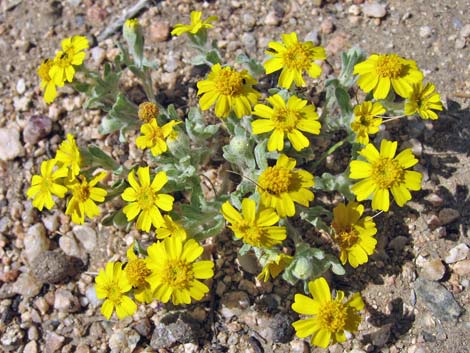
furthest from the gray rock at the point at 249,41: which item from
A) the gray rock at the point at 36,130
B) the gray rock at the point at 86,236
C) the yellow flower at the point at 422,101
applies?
the gray rock at the point at 86,236

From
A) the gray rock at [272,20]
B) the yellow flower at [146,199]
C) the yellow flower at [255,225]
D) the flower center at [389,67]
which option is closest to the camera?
the yellow flower at [255,225]

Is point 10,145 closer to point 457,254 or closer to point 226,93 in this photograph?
point 226,93

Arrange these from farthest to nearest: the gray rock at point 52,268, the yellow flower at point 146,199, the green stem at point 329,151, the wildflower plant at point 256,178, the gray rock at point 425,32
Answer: the gray rock at point 425,32 → the gray rock at point 52,268 → the green stem at point 329,151 → the yellow flower at point 146,199 → the wildflower plant at point 256,178

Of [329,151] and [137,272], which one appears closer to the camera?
[137,272]

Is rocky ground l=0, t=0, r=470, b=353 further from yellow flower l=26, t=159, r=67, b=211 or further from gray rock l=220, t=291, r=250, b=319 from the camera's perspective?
yellow flower l=26, t=159, r=67, b=211

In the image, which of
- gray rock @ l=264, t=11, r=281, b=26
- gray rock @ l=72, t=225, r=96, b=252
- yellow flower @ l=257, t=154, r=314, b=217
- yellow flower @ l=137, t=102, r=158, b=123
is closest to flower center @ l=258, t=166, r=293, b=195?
yellow flower @ l=257, t=154, r=314, b=217

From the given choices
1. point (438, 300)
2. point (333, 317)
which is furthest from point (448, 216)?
point (333, 317)

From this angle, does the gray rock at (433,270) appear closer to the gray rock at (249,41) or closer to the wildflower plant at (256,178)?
the wildflower plant at (256,178)
